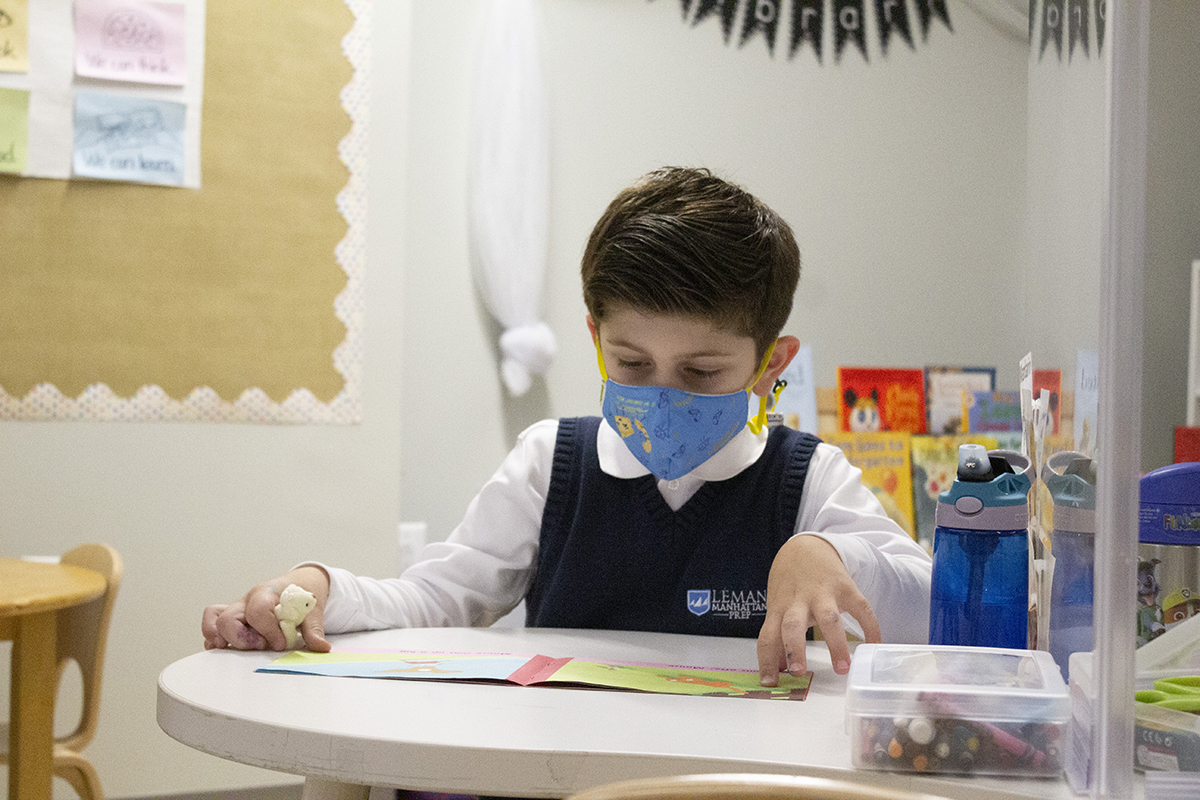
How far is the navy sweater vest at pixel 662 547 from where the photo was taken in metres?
1.17

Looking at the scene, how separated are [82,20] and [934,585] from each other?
205 centimetres

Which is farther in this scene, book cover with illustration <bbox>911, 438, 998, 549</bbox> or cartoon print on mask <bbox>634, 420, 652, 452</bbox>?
book cover with illustration <bbox>911, 438, 998, 549</bbox>

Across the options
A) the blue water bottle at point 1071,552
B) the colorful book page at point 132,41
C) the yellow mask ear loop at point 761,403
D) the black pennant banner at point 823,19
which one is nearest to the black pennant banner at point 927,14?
the black pennant banner at point 823,19

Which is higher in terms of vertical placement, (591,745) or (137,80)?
(137,80)

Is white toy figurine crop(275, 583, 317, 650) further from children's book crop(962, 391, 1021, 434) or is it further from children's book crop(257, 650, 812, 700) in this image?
children's book crop(962, 391, 1021, 434)

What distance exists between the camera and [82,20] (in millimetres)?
2082

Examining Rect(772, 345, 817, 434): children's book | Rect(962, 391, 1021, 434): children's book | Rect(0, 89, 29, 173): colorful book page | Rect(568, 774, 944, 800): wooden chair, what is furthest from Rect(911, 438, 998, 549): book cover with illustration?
Rect(568, 774, 944, 800): wooden chair

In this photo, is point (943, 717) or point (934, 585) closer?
point (943, 717)

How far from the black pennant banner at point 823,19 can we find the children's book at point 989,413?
3.30ft

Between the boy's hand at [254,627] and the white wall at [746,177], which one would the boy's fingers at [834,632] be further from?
the white wall at [746,177]

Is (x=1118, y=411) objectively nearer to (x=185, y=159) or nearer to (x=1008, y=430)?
(x=185, y=159)

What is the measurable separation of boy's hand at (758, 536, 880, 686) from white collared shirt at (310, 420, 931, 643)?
0.12 metres

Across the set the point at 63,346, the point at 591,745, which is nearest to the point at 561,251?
the point at 63,346

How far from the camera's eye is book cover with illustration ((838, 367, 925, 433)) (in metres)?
2.65
